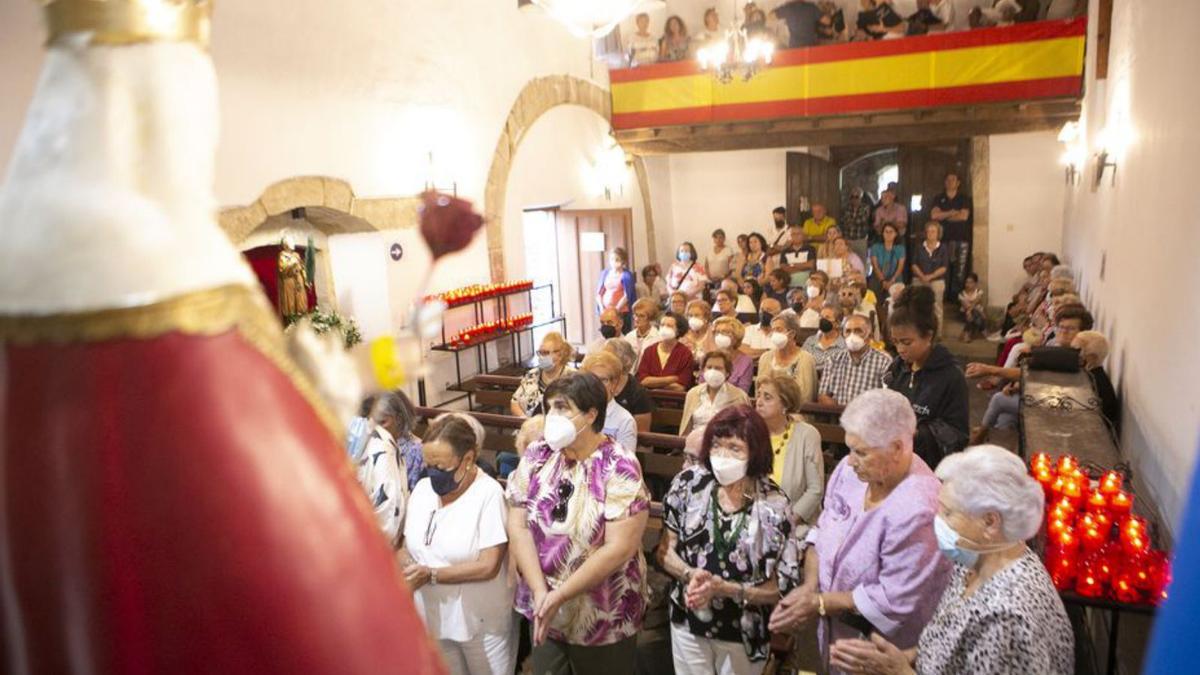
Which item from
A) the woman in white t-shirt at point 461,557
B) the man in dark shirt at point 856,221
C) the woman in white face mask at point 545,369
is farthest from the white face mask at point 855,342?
the man in dark shirt at point 856,221

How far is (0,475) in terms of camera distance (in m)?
0.54

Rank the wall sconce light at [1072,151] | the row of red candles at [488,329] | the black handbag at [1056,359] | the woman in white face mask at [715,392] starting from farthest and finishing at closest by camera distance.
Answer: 1. the wall sconce light at [1072,151]
2. the row of red candles at [488,329]
3. the black handbag at [1056,359]
4. the woman in white face mask at [715,392]

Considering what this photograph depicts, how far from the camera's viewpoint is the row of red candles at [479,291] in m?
7.73

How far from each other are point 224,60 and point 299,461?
5.98 meters

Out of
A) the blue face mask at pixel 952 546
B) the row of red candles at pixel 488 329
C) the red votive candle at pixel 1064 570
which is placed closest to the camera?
the blue face mask at pixel 952 546

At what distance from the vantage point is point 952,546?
6.52ft

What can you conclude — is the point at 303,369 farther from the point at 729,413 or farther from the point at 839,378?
the point at 839,378

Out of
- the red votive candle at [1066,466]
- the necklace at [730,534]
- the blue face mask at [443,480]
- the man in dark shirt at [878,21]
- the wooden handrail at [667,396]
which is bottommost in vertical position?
the wooden handrail at [667,396]

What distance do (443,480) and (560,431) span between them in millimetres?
459

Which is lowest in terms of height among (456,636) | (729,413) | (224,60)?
(456,636)

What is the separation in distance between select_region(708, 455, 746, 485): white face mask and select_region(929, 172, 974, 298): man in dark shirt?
10086 mm

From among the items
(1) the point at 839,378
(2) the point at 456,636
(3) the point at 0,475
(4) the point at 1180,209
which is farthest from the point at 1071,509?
(3) the point at 0,475

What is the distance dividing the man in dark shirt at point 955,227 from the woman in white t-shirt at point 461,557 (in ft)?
34.1

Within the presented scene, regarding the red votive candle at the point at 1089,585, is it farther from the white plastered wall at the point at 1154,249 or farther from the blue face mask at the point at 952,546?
the blue face mask at the point at 952,546
